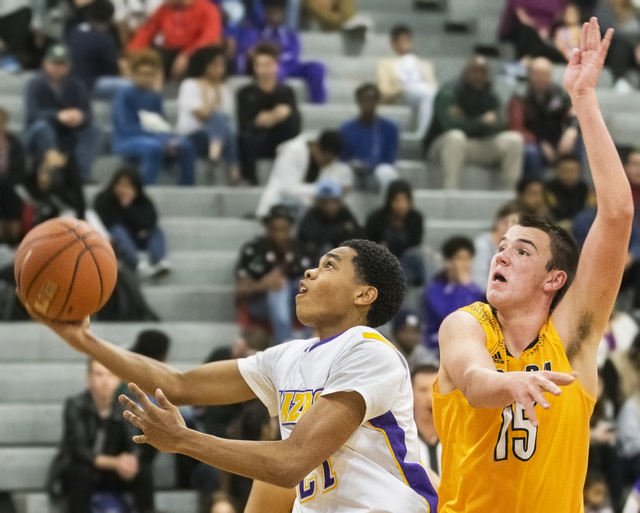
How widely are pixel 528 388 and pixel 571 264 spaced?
32.4 inches

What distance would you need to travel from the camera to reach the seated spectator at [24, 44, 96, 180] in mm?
9117

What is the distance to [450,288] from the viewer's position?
822 centimetres

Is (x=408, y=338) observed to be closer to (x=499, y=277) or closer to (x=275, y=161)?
(x=275, y=161)

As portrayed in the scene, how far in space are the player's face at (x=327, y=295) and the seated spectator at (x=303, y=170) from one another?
539 centimetres

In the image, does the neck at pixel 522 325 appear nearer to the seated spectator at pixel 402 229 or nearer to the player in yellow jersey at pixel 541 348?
the player in yellow jersey at pixel 541 348

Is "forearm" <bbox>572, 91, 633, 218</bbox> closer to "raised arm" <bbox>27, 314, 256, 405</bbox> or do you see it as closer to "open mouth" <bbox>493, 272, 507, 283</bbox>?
"open mouth" <bbox>493, 272, 507, 283</bbox>

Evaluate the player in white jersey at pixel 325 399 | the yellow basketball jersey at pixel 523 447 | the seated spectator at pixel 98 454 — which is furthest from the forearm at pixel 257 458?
the seated spectator at pixel 98 454

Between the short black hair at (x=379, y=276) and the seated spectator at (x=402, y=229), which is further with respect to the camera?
the seated spectator at (x=402, y=229)

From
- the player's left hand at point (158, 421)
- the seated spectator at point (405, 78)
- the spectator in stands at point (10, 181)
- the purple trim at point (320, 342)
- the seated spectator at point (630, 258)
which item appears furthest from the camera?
the seated spectator at point (405, 78)

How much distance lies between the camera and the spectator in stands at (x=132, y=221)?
8.47 m

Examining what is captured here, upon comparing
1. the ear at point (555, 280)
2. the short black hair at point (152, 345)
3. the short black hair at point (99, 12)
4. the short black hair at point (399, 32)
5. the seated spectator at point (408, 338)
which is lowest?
the seated spectator at point (408, 338)

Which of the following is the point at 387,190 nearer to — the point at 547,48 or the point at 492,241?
the point at 492,241

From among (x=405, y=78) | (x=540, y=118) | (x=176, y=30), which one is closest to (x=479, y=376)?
(x=540, y=118)

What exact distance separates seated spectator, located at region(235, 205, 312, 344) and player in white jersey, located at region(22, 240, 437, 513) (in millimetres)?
4167
